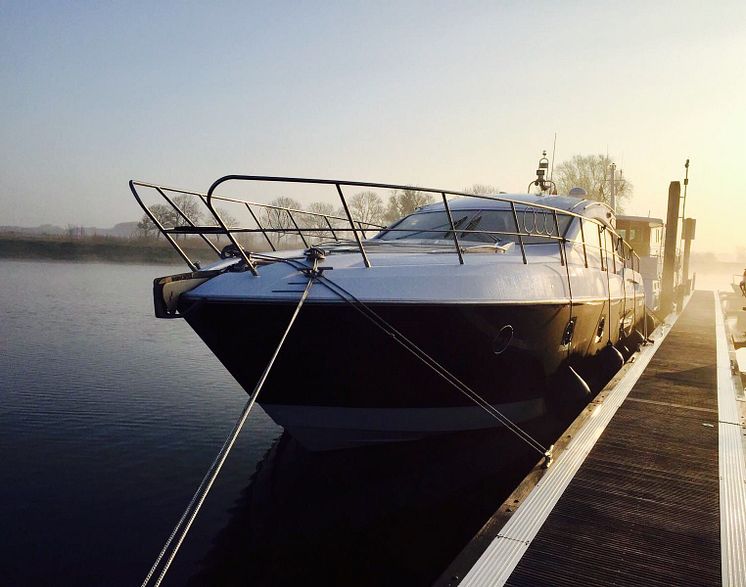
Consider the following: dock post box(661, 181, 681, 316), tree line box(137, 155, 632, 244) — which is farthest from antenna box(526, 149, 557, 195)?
dock post box(661, 181, 681, 316)

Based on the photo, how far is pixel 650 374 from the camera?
27.8 feet

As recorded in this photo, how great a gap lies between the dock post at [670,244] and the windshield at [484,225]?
476 inches

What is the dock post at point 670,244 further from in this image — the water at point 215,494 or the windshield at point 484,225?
the water at point 215,494

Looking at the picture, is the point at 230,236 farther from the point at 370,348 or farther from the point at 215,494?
the point at 215,494

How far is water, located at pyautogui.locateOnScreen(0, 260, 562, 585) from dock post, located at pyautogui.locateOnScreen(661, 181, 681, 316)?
43.9 ft

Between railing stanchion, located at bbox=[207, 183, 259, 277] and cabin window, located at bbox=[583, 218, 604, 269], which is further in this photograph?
cabin window, located at bbox=[583, 218, 604, 269]

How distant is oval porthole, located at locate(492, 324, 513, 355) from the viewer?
5371mm

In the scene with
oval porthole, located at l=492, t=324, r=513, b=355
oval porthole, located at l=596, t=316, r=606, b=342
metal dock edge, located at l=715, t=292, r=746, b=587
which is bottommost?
metal dock edge, located at l=715, t=292, r=746, b=587

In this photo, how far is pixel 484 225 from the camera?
7230 millimetres

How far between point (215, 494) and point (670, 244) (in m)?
16.7

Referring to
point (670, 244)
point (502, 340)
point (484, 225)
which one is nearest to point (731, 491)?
point (502, 340)

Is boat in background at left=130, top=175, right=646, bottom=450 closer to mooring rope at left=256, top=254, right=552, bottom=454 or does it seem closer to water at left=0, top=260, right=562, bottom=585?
mooring rope at left=256, top=254, right=552, bottom=454

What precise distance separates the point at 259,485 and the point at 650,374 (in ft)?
18.8

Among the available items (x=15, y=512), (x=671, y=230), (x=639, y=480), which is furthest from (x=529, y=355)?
(x=671, y=230)
